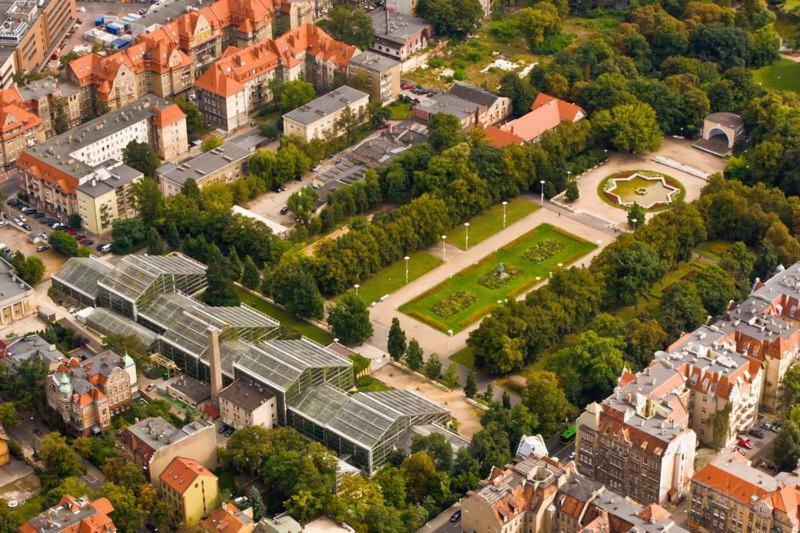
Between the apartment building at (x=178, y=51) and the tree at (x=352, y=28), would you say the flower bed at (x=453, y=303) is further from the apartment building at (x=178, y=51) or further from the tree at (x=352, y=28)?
the tree at (x=352, y=28)

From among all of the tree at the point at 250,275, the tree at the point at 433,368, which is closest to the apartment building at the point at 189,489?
the tree at the point at 433,368

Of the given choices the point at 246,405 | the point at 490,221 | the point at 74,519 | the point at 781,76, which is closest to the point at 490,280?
the point at 490,221

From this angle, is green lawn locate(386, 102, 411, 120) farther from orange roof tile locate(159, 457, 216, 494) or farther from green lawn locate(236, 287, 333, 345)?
orange roof tile locate(159, 457, 216, 494)

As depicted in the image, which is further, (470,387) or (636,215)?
(636,215)

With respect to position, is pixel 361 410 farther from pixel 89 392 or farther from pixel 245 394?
pixel 89 392

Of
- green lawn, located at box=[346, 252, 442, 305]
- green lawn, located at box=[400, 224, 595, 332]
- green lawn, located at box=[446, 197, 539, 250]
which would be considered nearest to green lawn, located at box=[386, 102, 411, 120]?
green lawn, located at box=[446, 197, 539, 250]

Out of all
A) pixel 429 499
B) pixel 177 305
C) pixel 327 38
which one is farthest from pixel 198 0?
pixel 429 499

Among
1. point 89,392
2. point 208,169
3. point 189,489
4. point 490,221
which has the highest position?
point 189,489
